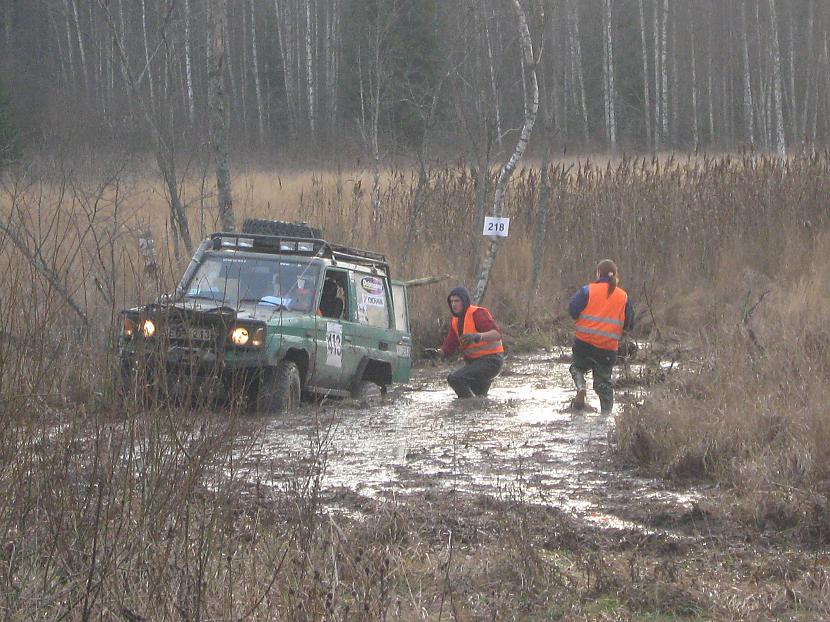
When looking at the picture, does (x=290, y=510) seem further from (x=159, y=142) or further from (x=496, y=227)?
(x=496, y=227)

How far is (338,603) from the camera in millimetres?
4742

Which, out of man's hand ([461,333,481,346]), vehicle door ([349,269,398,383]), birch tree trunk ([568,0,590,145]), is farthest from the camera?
birch tree trunk ([568,0,590,145])

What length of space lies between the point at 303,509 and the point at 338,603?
2.23 ft

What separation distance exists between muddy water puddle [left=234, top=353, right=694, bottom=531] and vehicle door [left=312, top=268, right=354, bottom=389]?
0.34m

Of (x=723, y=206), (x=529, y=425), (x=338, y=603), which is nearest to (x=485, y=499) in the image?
(x=338, y=603)

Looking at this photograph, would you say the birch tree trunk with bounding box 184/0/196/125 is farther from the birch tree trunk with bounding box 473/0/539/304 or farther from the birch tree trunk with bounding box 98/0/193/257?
the birch tree trunk with bounding box 473/0/539/304

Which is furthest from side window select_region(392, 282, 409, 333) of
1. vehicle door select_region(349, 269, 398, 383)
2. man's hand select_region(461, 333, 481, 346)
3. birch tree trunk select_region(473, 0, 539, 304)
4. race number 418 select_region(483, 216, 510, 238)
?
birch tree trunk select_region(473, 0, 539, 304)

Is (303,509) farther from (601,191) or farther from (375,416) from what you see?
(601,191)

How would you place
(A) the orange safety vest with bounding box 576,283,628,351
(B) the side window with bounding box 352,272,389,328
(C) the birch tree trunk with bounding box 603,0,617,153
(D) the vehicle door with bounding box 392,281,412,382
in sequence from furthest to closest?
1. (C) the birch tree trunk with bounding box 603,0,617,153
2. (D) the vehicle door with bounding box 392,281,412,382
3. (B) the side window with bounding box 352,272,389,328
4. (A) the orange safety vest with bounding box 576,283,628,351

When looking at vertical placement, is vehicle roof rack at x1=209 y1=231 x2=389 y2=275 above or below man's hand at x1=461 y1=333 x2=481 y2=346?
above

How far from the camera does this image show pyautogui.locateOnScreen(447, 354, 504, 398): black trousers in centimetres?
1323

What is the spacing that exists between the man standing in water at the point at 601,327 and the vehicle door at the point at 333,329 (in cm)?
223

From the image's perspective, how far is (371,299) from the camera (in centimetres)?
1302

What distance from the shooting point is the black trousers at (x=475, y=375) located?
13.2 m
